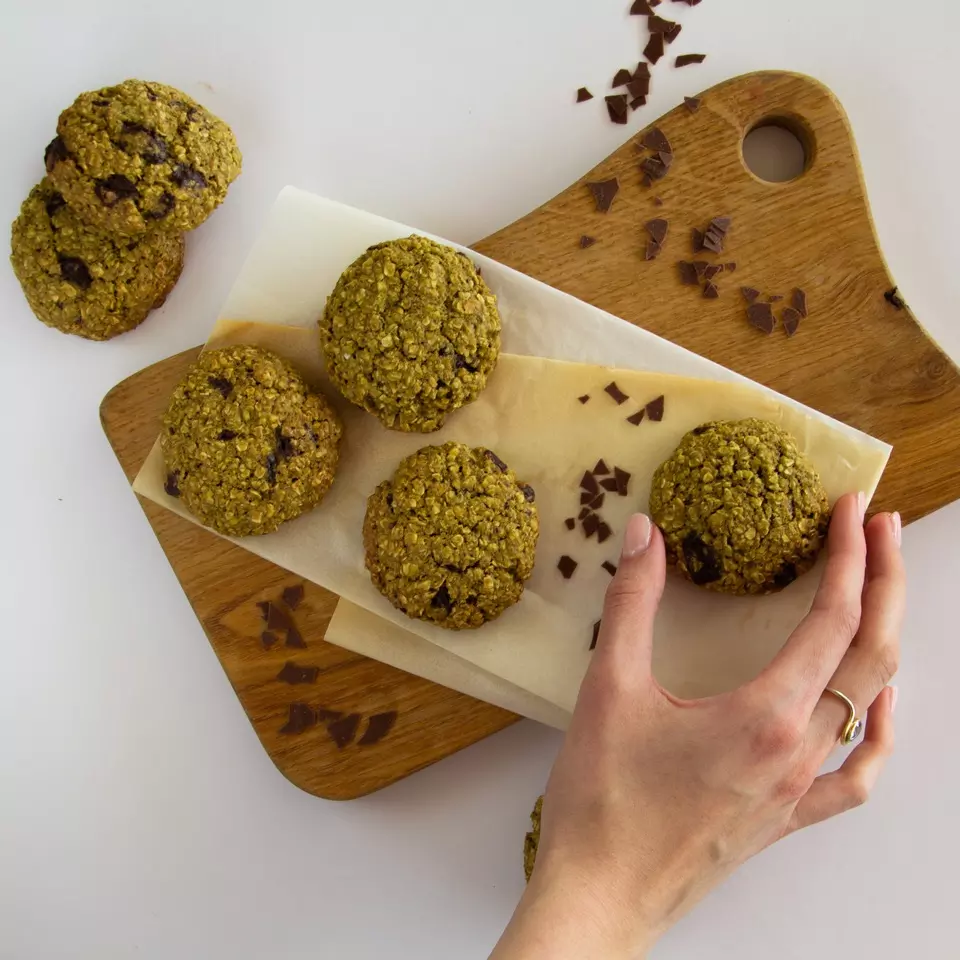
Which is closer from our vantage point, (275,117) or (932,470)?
(932,470)

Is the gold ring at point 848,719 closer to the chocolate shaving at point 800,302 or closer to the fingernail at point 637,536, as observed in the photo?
the fingernail at point 637,536

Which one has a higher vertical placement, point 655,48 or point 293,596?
point 655,48

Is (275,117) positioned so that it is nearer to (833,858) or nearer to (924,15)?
(924,15)

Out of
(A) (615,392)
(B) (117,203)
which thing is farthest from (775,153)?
(B) (117,203)

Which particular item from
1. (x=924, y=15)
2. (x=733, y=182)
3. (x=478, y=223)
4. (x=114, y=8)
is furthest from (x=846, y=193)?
(x=114, y=8)

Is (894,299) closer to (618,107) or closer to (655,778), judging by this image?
(618,107)

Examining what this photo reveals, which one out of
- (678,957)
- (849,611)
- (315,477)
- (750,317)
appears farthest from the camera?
(678,957)
